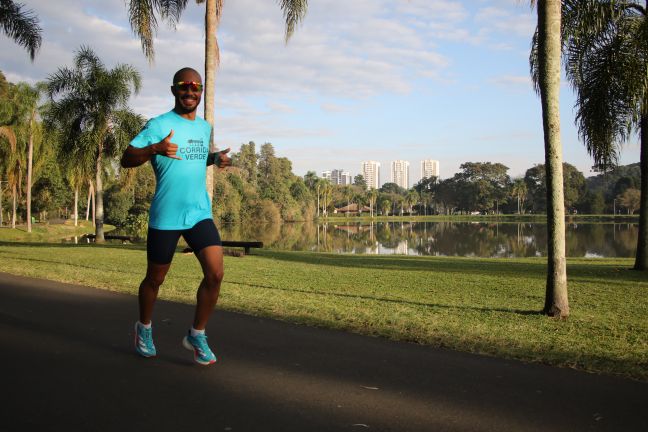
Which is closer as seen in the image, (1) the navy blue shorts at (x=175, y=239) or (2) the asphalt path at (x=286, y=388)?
(2) the asphalt path at (x=286, y=388)

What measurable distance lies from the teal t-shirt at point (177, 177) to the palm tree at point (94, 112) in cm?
2328

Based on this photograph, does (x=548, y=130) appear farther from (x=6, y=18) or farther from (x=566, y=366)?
(x=6, y=18)

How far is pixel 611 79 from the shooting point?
43.5 feet

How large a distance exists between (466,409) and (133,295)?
6.09 meters

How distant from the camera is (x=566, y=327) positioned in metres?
6.60

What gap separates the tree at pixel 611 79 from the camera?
12.6m

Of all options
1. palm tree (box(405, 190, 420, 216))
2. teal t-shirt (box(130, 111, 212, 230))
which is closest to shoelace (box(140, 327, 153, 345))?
teal t-shirt (box(130, 111, 212, 230))

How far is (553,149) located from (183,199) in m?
5.21

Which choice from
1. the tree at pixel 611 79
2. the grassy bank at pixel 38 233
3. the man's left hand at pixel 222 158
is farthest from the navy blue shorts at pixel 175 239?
the grassy bank at pixel 38 233

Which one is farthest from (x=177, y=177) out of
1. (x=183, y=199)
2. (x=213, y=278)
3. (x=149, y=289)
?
(x=149, y=289)

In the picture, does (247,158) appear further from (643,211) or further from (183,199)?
(183,199)

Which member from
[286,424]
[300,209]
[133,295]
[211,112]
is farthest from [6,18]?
[300,209]

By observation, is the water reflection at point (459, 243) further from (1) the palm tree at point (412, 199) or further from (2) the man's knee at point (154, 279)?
(1) the palm tree at point (412, 199)

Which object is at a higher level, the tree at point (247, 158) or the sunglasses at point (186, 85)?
the tree at point (247, 158)
